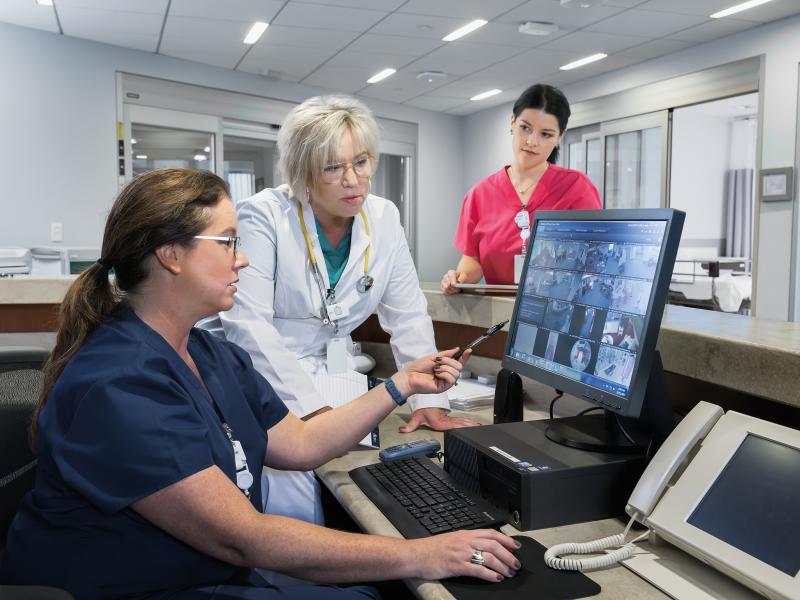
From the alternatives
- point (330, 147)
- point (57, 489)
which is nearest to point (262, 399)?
point (57, 489)

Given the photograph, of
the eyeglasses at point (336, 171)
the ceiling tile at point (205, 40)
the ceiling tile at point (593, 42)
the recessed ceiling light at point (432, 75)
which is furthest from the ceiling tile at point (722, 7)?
the eyeglasses at point (336, 171)

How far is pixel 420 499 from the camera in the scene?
118cm

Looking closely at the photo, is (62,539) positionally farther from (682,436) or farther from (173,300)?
(682,436)

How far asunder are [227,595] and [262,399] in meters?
0.42

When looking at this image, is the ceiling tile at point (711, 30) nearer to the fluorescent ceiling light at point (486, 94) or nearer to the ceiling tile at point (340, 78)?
the fluorescent ceiling light at point (486, 94)

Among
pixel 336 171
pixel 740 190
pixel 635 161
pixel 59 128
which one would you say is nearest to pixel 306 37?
pixel 59 128

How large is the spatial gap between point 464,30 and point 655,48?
1772 mm

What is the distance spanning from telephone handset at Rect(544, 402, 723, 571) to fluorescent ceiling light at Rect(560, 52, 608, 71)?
556cm

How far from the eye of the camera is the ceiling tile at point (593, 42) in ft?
17.6

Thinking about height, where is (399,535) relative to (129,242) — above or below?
below

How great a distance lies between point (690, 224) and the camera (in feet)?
31.9

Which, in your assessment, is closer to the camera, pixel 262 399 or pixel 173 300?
pixel 173 300

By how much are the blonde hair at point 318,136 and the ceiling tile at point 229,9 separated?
3080 millimetres

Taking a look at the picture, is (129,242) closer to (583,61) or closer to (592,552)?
(592,552)
